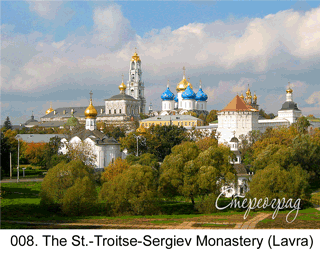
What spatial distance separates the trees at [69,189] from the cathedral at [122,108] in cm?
5930

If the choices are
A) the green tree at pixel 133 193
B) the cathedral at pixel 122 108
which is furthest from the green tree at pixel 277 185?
the cathedral at pixel 122 108

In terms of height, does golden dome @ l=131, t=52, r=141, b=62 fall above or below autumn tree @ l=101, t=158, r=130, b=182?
above

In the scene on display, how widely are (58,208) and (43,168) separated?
25.9 meters

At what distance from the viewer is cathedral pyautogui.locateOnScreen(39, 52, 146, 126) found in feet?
339

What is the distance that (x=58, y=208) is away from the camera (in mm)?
29172

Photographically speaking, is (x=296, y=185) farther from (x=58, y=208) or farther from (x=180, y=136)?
(x=180, y=136)

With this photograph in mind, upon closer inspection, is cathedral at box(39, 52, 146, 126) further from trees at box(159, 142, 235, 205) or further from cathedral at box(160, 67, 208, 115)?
trees at box(159, 142, 235, 205)

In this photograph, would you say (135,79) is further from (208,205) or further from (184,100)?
(208,205)

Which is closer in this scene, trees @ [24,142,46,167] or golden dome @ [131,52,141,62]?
trees @ [24,142,46,167]

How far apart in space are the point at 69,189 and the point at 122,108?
2979 inches

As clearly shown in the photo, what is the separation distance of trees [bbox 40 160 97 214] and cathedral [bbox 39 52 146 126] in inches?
2335

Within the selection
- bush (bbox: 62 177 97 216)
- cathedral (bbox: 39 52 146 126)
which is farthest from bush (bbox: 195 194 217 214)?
cathedral (bbox: 39 52 146 126)

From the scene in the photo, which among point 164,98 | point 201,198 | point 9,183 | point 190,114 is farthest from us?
point 164,98
